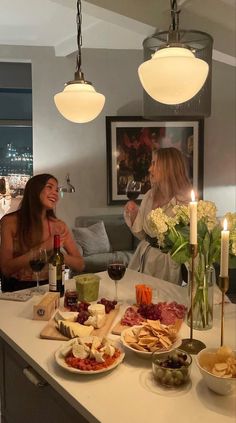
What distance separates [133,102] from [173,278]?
10.9 feet

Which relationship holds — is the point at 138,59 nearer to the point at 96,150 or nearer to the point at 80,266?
the point at 96,150

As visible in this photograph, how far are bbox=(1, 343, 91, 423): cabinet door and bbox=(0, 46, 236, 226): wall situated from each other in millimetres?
3516

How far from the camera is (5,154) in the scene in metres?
5.29

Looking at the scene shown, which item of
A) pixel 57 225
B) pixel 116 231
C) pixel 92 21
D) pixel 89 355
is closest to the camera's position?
pixel 89 355

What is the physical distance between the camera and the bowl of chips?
3.55 feet

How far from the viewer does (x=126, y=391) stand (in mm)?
1147

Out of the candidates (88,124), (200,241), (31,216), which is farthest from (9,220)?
(88,124)

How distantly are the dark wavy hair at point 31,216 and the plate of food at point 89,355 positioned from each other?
3.88 feet

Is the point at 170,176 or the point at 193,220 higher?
the point at 170,176

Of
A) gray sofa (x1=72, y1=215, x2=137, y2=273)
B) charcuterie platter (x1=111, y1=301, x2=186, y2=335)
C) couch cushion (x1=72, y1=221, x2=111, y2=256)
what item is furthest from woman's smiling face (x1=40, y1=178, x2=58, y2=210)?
couch cushion (x1=72, y1=221, x2=111, y2=256)

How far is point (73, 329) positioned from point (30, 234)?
1100 millimetres

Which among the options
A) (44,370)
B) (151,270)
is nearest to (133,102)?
(151,270)

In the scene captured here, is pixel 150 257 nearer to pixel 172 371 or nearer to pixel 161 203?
pixel 161 203

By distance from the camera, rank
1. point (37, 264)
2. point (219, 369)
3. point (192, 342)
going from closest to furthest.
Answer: point (219, 369), point (192, 342), point (37, 264)
